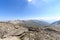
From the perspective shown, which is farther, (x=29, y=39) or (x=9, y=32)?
(x=9, y=32)

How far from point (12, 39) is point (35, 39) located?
30.0 feet

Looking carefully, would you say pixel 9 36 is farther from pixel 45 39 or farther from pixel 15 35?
pixel 45 39

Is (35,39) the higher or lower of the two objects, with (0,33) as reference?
lower

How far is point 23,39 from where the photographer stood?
122 ft

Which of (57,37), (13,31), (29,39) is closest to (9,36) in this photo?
(13,31)

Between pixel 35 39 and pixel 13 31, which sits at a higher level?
pixel 13 31

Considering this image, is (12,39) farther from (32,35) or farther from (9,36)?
(32,35)

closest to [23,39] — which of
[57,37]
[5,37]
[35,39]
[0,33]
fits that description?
[35,39]

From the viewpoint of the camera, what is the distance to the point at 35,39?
37688 mm

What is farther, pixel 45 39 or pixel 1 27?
pixel 1 27

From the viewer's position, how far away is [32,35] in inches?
1590

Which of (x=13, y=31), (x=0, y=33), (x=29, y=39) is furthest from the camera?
(x=13, y=31)

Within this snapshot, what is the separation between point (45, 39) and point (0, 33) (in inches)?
755

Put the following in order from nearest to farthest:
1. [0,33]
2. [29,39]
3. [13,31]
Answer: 1. [29,39]
2. [0,33]
3. [13,31]
